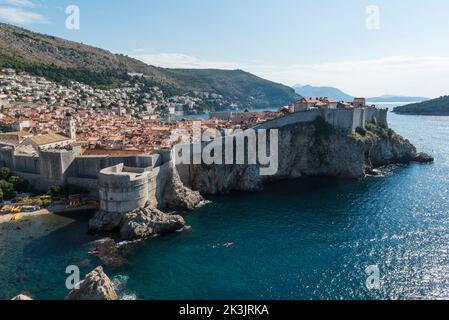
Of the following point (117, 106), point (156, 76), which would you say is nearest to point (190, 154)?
point (117, 106)

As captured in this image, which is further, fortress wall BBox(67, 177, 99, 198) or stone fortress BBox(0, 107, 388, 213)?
fortress wall BBox(67, 177, 99, 198)

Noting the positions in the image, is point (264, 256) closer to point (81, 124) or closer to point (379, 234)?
point (379, 234)

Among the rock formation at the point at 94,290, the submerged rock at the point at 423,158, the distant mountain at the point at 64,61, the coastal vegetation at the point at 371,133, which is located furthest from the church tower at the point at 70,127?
the distant mountain at the point at 64,61

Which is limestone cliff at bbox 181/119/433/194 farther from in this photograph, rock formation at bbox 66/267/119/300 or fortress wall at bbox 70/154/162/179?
rock formation at bbox 66/267/119/300

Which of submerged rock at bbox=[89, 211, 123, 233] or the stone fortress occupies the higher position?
the stone fortress

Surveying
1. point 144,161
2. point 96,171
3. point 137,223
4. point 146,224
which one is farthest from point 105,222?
point 96,171

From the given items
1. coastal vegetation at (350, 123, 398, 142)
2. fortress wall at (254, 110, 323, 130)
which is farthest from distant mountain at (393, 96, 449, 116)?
fortress wall at (254, 110, 323, 130)

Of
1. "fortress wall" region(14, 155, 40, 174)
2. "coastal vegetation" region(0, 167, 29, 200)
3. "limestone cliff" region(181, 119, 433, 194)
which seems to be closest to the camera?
"coastal vegetation" region(0, 167, 29, 200)

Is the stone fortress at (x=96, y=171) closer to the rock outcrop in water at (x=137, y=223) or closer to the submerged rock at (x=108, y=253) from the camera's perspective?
the rock outcrop in water at (x=137, y=223)
